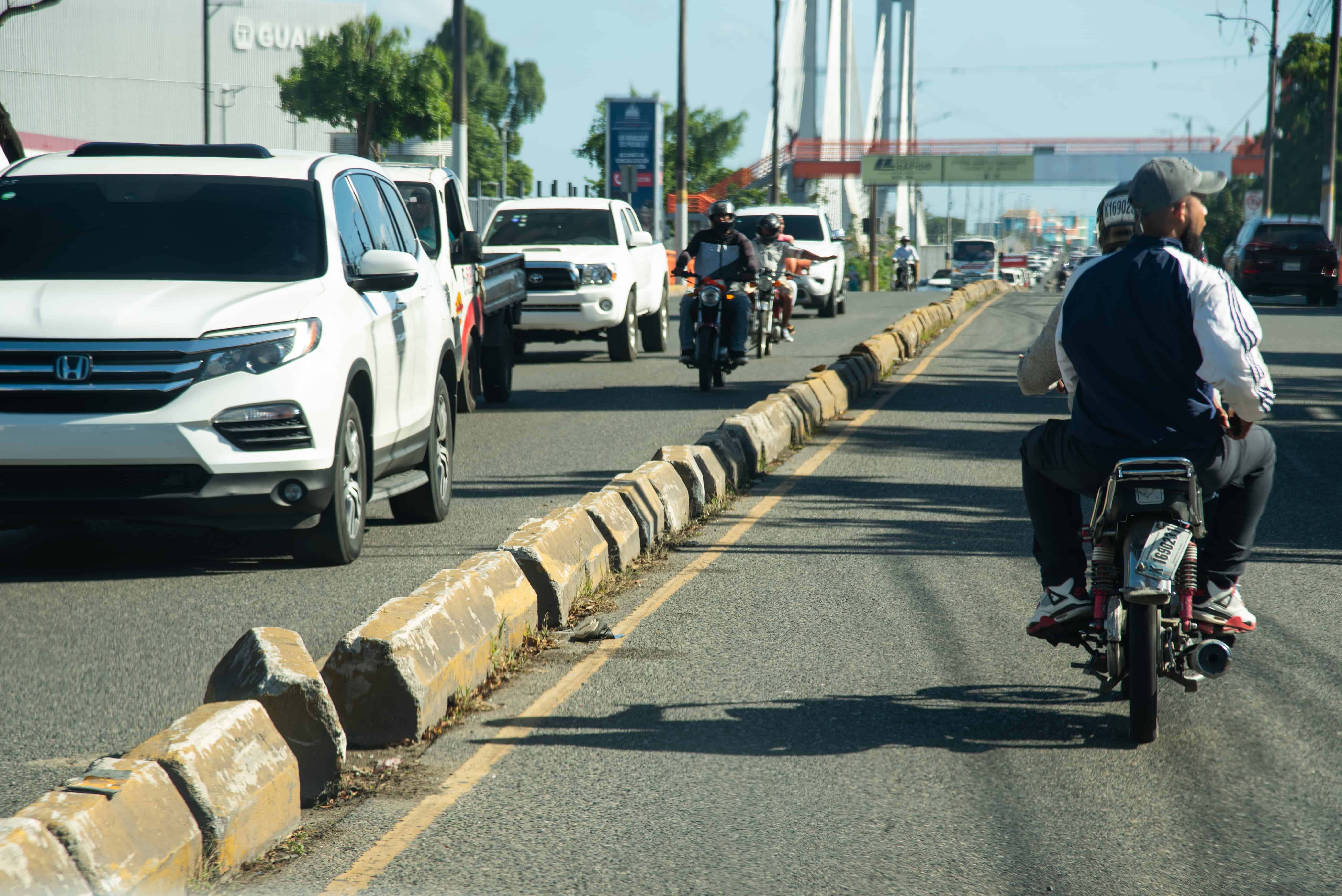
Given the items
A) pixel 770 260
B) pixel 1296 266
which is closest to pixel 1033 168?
pixel 1296 266

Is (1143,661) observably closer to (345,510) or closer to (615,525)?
(615,525)

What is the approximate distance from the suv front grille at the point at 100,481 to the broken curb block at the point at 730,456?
377 cm

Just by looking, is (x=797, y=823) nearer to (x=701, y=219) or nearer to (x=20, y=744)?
(x=20, y=744)

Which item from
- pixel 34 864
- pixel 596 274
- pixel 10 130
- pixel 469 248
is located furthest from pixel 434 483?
pixel 10 130

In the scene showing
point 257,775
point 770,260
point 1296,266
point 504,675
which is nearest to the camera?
point 257,775

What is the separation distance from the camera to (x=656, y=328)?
21.5 m

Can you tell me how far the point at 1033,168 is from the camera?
7838 centimetres

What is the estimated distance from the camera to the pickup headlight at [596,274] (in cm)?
1877

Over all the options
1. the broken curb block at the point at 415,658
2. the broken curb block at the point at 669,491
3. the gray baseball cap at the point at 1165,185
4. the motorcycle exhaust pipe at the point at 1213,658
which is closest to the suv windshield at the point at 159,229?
the broken curb block at the point at 669,491

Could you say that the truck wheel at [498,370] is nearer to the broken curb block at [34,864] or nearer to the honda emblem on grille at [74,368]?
the honda emblem on grille at [74,368]

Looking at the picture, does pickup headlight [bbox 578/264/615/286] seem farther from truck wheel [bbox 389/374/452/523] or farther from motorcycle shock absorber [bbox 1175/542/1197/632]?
motorcycle shock absorber [bbox 1175/542/1197/632]

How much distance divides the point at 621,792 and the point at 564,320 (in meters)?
14.5

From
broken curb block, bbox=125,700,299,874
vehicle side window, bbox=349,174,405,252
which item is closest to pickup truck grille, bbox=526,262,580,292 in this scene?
vehicle side window, bbox=349,174,405,252

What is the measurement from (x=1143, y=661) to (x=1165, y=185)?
1.50 metres
